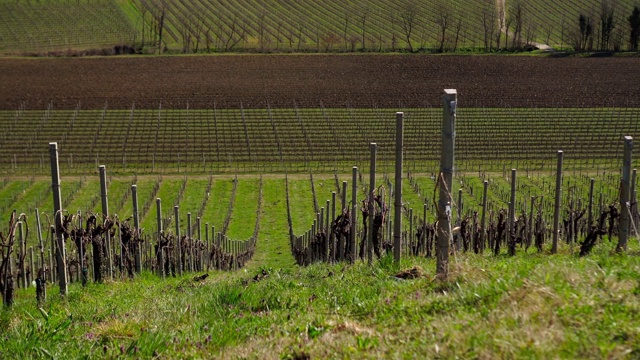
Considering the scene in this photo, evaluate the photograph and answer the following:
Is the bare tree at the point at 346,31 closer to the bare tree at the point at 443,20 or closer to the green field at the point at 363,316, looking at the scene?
the bare tree at the point at 443,20

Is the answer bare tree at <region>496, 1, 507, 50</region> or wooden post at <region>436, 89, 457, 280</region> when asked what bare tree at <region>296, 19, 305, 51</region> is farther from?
wooden post at <region>436, 89, 457, 280</region>

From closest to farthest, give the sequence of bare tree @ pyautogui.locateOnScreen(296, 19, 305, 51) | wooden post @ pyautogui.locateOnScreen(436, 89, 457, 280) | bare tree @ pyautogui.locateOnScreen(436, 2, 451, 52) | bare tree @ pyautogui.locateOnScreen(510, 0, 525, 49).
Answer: wooden post @ pyautogui.locateOnScreen(436, 89, 457, 280) < bare tree @ pyautogui.locateOnScreen(510, 0, 525, 49) < bare tree @ pyautogui.locateOnScreen(296, 19, 305, 51) < bare tree @ pyautogui.locateOnScreen(436, 2, 451, 52)

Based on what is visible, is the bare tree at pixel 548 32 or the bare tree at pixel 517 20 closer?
the bare tree at pixel 517 20

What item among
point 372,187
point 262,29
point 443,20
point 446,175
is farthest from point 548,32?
point 446,175

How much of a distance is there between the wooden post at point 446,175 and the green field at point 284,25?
208ft

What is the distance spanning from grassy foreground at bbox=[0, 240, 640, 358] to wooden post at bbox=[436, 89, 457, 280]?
0.50 feet

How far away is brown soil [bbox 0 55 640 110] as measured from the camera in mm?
50594

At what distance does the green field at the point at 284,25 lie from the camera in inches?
2820

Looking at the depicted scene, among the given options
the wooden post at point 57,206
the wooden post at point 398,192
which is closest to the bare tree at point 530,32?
the wooden post at point 398,192

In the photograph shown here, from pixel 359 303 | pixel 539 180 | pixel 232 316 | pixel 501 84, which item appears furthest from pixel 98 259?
pixel 501 84

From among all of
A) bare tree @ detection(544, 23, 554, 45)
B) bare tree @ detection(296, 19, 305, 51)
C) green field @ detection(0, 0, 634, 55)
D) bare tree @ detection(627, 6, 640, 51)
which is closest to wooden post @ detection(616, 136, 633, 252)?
green field @ detection(0, 0, 634, 55)

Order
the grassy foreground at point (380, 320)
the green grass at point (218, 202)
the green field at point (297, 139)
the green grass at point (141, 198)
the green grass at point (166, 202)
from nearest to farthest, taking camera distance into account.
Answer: the grassy foreground at point (380, 320)
the green grass at point (166, 202)
the green grass at point (218, 202)
the green grass at point (141, 198)
the green field at point (297, 139)

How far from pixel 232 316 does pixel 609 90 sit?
52.1 m

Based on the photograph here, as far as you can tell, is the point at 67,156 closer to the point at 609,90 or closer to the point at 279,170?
the point at 279,170
